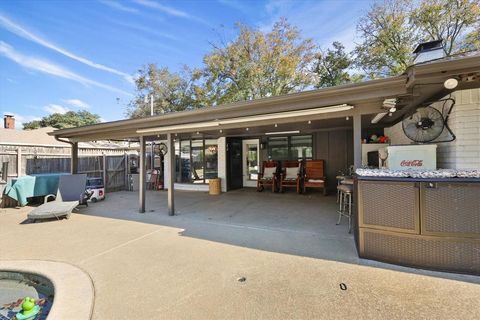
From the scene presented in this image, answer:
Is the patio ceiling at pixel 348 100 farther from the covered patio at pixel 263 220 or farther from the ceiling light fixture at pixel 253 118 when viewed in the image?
the covered patio at pixel 263 220

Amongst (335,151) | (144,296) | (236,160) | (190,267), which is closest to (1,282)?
(144,296)

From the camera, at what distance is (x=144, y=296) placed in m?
2.33

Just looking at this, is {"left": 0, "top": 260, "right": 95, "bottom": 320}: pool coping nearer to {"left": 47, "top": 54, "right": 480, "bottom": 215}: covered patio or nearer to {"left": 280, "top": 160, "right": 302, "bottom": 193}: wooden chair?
{"left": 47, "top": 54, "right": 480, "bottom": 215}: covered patio

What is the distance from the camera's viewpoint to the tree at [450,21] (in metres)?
9.74

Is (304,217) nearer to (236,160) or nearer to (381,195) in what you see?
(381,195)

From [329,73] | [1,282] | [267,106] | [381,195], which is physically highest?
[329,73]

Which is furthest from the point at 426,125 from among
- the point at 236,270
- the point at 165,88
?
the point at 165,88

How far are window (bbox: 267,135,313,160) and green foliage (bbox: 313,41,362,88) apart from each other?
704cm

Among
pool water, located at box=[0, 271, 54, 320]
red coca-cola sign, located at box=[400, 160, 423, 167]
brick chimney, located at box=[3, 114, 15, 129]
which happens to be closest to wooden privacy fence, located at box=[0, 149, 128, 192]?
pool water, located at box=[0, 271, 54, 320]

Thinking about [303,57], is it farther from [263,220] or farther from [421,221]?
[421,221]

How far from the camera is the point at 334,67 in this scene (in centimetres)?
1430

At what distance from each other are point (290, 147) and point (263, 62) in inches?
286

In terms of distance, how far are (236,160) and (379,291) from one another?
798 cm

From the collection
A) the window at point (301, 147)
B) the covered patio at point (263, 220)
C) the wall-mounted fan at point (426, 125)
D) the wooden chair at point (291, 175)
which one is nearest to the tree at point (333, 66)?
the window at point (301, 147)
